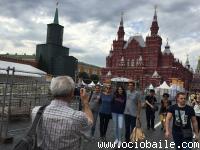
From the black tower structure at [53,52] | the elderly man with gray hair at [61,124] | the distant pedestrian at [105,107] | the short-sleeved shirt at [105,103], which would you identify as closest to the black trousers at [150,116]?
the distant pedestrian at [105,107]

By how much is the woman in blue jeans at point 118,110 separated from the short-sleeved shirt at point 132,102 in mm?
112

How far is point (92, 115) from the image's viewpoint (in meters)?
3.53

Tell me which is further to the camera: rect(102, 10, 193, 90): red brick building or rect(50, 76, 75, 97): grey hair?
rect(102, 10, 193, 90): red brick building

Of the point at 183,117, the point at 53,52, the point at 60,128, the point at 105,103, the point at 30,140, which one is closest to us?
the point at 30,140

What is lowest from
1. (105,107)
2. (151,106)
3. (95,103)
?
(151,106)

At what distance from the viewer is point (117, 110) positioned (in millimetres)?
9242

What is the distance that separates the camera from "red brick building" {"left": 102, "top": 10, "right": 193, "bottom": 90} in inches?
3214

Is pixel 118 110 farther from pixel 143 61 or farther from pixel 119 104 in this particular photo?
pixel 143 61

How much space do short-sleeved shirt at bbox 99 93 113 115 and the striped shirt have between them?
660 cm

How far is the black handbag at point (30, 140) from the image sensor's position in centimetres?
289

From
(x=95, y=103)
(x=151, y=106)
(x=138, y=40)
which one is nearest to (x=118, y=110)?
(x=95, y=103)

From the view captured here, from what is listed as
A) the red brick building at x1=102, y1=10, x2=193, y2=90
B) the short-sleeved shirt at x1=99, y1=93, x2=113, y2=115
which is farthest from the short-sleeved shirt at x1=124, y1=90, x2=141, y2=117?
the red brick building at x1=102, y1=10, x2=193, y2=90

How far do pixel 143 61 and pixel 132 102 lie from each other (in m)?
77.0

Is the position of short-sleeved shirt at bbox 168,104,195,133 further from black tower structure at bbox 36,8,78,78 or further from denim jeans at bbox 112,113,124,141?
black tower structure at bbox 36,8,78,78
